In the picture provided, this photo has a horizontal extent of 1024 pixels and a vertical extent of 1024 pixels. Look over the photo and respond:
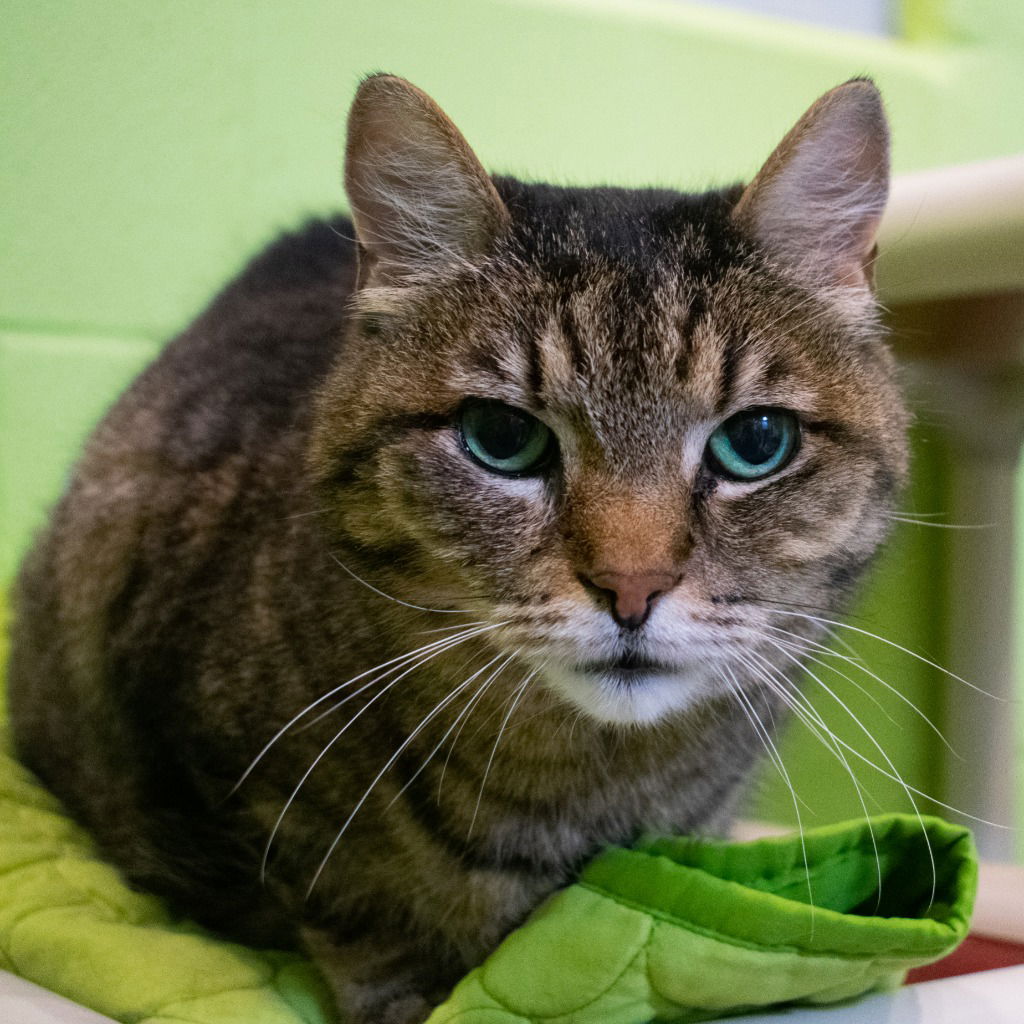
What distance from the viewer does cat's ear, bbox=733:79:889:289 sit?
0.83 meters

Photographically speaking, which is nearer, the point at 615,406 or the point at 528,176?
the point at 615,406

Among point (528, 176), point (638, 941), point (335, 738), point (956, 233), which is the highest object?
point (528, 176)

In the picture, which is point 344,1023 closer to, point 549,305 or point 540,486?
point 540,486

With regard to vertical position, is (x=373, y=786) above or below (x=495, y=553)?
below

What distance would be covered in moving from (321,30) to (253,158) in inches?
7.7

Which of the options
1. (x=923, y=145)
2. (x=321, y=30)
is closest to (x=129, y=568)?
(x=321, y=30)

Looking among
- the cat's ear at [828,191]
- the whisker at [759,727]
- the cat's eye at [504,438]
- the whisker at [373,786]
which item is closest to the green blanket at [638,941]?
the whisker at [759,727]

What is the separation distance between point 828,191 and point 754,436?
0.22 m

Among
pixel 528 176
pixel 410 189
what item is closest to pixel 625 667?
pixel 410 189

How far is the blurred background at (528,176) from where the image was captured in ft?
3.93

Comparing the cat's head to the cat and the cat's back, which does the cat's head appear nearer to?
the cat

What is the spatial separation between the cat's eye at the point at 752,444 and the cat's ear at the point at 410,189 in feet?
0.81

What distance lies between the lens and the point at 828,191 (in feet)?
2.86

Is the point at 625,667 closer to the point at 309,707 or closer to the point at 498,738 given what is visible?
the point at 498,738
